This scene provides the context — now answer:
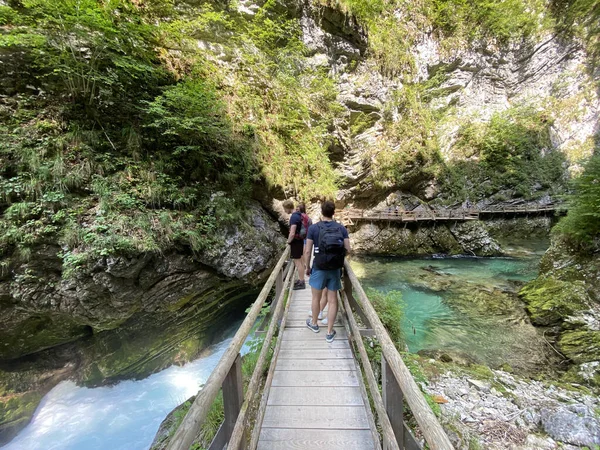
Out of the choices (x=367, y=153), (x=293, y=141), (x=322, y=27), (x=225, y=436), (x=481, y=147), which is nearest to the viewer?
(x=225, y=436)

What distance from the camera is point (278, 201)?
867 cm

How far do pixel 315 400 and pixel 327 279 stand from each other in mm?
1352

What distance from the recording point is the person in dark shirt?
16.0 ft

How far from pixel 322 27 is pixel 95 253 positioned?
48.3 ft

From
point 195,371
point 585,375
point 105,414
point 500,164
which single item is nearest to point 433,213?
point 500,164

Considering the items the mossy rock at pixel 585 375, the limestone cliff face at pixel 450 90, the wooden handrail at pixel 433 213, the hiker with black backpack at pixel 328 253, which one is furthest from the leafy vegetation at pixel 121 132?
the mossy rock at pixel 585 375

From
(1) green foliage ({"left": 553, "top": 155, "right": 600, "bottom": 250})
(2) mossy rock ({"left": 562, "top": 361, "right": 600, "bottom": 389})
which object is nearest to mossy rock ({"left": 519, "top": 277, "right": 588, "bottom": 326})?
(1) green foliage ({"left": 553, "top": 155, "right": 600, "bottom": 250})

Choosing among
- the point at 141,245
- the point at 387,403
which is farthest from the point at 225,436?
the point at 141,245

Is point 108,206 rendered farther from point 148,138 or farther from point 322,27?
point 322,27

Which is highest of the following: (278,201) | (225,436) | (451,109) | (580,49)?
(580,49)

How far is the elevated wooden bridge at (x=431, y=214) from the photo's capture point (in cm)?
1504

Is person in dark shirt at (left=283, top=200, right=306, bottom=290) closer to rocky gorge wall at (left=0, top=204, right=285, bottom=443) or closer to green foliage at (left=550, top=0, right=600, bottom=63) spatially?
rocky gorge wall at (left=0, top=204, right=285, bottom=443)

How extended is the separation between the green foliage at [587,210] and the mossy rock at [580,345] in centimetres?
325

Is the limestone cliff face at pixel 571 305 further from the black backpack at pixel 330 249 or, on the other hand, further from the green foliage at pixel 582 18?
the green foliage at pixel 582 18
